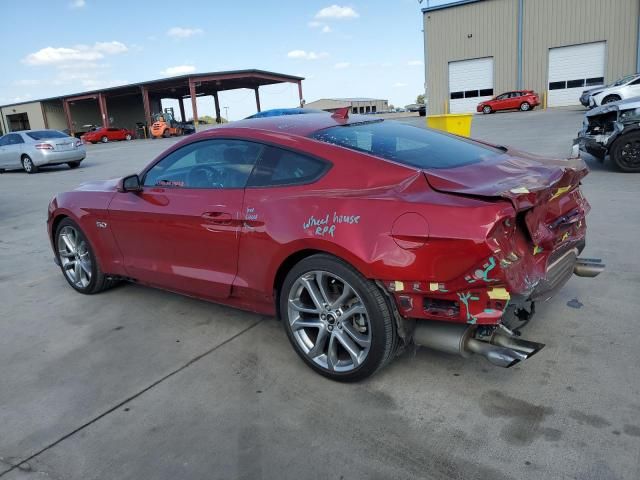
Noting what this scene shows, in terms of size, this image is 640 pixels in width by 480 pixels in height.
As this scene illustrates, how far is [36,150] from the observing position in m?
16.8

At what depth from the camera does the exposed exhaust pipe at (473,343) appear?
266 centimetres

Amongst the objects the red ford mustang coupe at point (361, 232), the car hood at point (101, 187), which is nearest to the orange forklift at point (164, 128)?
the car hood at point (101, 187)

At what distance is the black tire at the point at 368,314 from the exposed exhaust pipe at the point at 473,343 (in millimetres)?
212

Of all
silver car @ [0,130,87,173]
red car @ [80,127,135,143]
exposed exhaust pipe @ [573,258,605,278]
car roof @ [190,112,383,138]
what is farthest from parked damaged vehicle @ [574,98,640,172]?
red car @ [80,127,135,143]

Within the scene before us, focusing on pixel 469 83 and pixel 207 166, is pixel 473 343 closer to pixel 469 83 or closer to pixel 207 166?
pixel 207 166

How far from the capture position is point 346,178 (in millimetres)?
2939

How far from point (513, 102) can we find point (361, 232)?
3411 centimetres

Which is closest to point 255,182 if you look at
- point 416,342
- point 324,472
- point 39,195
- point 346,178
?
point 346,178

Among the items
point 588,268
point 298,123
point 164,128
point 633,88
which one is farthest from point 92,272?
point 164,128

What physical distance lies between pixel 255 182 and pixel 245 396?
1.31 meters

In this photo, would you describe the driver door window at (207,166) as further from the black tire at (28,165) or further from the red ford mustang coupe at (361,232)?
the black tire at (28,165)

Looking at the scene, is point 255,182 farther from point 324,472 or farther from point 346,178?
point 324,472

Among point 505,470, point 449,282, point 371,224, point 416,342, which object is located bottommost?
point 505,470

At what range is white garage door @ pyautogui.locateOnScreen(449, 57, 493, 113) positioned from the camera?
36812 mm
